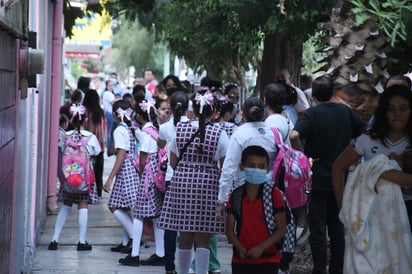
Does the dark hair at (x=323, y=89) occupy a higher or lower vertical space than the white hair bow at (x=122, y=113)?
higher

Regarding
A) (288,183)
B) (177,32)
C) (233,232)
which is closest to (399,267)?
(233,232)

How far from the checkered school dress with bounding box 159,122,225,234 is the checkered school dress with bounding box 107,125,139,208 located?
277 cm

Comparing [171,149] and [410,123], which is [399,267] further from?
[171,149]

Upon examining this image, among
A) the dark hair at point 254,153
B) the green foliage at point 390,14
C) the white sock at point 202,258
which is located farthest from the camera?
the white sock at point 202,258

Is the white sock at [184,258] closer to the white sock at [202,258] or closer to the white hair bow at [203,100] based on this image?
→ the white sock at [202,258]

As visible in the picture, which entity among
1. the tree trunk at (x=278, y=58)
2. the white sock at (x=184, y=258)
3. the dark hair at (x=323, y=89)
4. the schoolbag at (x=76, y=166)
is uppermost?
the tree trunk at (x=278, y=58)

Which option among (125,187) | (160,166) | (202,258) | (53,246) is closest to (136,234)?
(125,187)

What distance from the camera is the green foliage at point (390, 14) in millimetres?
8789

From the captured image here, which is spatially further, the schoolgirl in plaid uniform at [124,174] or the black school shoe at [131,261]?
the schoolgirl in plaid uniform at [124,174]

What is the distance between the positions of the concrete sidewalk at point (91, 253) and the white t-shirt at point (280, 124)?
2104 mm

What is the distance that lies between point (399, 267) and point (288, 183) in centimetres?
225

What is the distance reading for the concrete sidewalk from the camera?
38.0 ft

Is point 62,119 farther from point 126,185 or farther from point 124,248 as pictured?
point 126,185

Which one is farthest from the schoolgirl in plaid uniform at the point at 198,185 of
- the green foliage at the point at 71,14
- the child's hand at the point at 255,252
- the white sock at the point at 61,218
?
the green foliage at the point at 71,14
